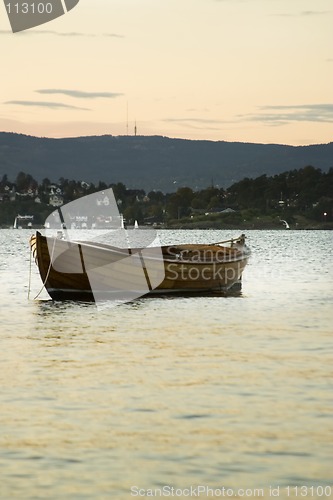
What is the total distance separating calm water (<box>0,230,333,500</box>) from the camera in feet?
55.3

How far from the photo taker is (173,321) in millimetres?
41875

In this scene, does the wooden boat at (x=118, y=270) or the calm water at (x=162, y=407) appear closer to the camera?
the calm water at (x=162, y=407)

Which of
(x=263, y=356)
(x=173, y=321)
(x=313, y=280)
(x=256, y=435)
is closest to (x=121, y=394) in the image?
(x=256, y=435)

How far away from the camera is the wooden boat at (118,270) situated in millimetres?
48531

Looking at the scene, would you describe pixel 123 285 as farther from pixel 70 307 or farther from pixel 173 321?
pixel 173 321

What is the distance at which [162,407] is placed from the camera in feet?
72.1

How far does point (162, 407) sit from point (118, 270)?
28081 millimetres

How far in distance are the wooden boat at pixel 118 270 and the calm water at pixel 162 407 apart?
7.04 meters

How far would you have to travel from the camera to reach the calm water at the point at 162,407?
1686 cm

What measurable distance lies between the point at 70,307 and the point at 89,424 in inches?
1088

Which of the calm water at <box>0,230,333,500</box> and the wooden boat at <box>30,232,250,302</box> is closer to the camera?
the calm water at <box>0,230,333,500</box>

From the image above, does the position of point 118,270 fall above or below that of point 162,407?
above

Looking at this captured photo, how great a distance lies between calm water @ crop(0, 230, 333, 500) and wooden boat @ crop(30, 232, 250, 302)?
704cm

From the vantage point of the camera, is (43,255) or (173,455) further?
(43,255)
